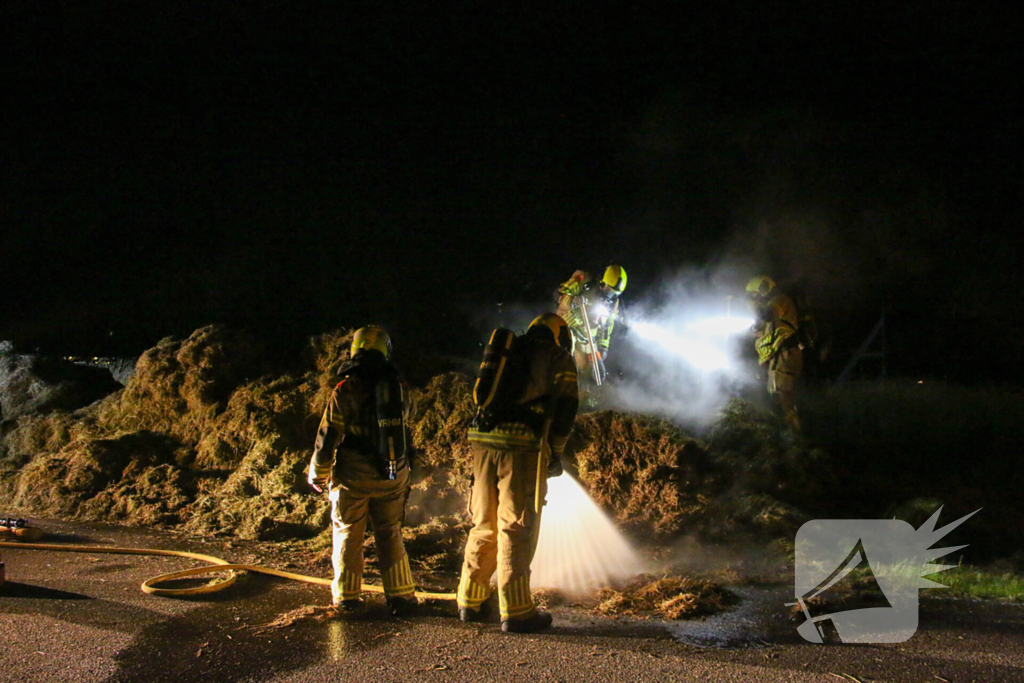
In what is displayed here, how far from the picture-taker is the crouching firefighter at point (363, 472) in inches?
201

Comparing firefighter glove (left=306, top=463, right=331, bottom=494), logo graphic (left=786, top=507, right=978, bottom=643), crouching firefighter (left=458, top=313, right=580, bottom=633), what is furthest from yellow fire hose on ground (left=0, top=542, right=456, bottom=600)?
logo graphic (left=786, top=507, right=978, bottom=643)

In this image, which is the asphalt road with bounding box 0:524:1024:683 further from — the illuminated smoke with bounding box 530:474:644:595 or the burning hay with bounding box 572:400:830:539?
the burning hay with bounding box 572:400:830:539

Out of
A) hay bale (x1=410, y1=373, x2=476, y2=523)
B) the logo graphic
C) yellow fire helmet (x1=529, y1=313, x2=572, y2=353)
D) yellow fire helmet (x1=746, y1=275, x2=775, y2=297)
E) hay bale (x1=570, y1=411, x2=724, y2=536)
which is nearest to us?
the logo graphic

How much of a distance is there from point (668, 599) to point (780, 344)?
5.38 m

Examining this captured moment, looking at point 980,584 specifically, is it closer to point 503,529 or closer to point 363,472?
point 503,529

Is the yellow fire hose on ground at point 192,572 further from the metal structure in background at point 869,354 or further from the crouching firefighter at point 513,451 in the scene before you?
the metal structure in background at point 869,354

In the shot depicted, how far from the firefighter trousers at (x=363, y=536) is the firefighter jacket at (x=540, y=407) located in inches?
32.1

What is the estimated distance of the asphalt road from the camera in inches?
159

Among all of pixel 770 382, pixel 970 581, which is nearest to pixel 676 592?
pixel 970 581

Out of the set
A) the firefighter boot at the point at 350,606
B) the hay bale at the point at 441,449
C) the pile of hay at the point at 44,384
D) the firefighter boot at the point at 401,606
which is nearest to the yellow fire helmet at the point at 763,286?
the hay bale at the point at 441,449

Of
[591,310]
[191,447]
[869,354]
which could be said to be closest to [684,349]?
[869,354]

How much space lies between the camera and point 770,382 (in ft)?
32.4

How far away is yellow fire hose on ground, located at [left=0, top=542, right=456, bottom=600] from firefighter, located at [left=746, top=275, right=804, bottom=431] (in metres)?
6.01

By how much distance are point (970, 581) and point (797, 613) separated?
1.75m
